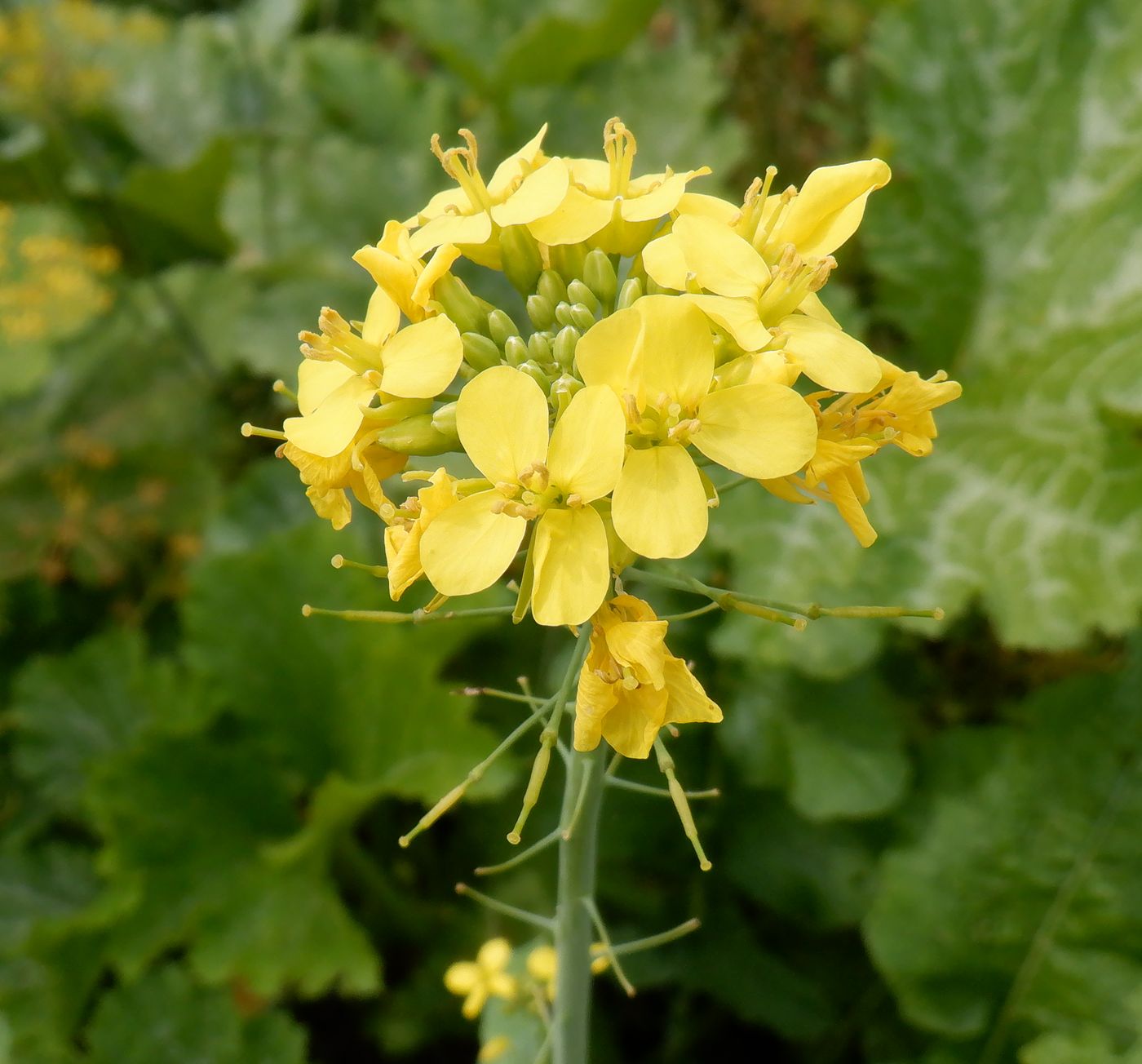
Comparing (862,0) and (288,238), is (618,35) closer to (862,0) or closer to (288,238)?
(862,0)

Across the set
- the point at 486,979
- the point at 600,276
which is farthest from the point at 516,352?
the point at 486,979

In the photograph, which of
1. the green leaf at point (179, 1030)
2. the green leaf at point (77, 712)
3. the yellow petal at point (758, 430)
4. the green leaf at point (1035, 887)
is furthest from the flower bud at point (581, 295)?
the green leaf at point (77, 712)

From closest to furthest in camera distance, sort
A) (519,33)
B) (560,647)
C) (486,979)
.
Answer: (486,979) < (560,647) < (519,33)

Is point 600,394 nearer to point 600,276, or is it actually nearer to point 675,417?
point 675,417

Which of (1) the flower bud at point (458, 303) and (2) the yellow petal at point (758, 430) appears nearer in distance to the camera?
(2) the yellow petal at point (758, 430)

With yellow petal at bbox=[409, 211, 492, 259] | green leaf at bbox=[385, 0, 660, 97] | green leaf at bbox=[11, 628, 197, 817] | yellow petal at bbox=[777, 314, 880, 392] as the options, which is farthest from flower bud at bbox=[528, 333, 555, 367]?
green leaf at bbox=[385, 0, 660, 97]

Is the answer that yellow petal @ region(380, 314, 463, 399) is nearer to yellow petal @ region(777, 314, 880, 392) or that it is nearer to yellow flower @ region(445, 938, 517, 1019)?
yellow petal @ region(777, 314, 880, 392)

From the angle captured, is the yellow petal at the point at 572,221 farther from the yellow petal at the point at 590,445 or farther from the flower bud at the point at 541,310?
the yellow petal at the point at 590,445

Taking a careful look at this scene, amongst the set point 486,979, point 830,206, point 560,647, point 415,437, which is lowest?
point 560,647
